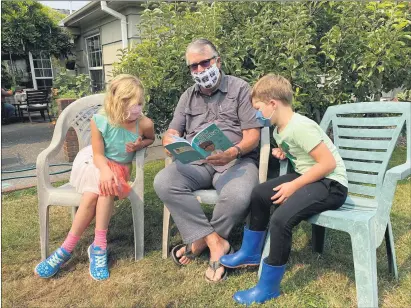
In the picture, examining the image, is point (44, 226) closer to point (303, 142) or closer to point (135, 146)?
point (135, 146)

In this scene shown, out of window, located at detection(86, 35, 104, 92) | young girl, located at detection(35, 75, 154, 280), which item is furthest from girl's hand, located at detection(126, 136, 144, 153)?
window, located at detection(86, 35, 104, 92)

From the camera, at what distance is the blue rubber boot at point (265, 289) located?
1.88 meters

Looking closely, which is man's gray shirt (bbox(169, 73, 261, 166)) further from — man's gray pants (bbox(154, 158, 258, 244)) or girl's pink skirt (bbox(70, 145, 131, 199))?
girl's pink skirt (bbox(70, 145, 131, 199))

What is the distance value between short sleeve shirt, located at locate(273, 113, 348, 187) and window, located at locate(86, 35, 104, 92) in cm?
684

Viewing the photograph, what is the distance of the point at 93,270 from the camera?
2.22 metres

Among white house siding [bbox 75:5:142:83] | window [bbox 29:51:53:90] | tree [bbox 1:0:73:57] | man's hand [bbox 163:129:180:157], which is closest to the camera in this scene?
man's hand [bbox 163:129:180:157]

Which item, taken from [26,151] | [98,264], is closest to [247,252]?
[98,264]

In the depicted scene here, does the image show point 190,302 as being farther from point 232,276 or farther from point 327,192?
point 327,192

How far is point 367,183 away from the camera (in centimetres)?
225

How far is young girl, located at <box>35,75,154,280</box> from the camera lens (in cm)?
222

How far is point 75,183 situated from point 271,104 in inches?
55.5

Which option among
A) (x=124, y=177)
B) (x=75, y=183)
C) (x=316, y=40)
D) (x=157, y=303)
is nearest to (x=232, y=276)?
(x=157, y=303)

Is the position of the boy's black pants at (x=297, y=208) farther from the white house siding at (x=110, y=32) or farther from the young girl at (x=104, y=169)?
the white house siding at (x=110, y=32)

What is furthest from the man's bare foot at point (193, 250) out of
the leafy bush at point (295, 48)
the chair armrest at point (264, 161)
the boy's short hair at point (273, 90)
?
the leafy bush at point (295, 48)
